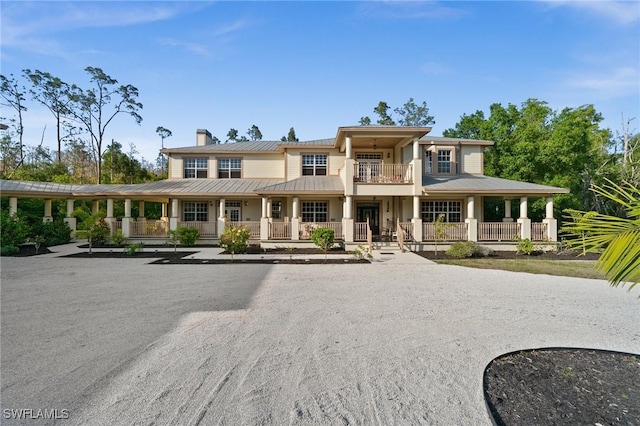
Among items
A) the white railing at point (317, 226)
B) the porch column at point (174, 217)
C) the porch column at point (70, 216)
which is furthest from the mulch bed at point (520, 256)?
the porch column at point (70, 216)

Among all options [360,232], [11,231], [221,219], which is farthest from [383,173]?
[11,231]

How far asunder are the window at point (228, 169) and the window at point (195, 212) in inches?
101

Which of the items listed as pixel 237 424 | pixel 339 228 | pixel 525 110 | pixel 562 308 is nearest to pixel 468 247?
pixel 339 228

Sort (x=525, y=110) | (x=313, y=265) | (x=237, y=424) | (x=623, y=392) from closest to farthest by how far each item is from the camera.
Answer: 1. (x=237, y=424)
2. (x=623, y=392)
3. (x=313, y=265)
4. (x=525, y=110)

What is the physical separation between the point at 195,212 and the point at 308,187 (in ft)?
28.9

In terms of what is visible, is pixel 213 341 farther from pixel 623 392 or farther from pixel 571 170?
pixel 571 170

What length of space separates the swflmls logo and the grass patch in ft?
41.0

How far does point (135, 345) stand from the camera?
4555 mm

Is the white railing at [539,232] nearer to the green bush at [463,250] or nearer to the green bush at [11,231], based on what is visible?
the green bush at [463,250]

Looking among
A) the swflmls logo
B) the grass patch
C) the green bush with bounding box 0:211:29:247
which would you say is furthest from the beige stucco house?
the swflmls logo

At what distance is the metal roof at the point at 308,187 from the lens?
17175 mm

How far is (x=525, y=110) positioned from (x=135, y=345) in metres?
30.7

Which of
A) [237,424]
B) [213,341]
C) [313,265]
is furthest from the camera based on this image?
[313,265]

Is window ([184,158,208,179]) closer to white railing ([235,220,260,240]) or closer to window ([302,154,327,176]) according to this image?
white railing ([235,220,260,240])
